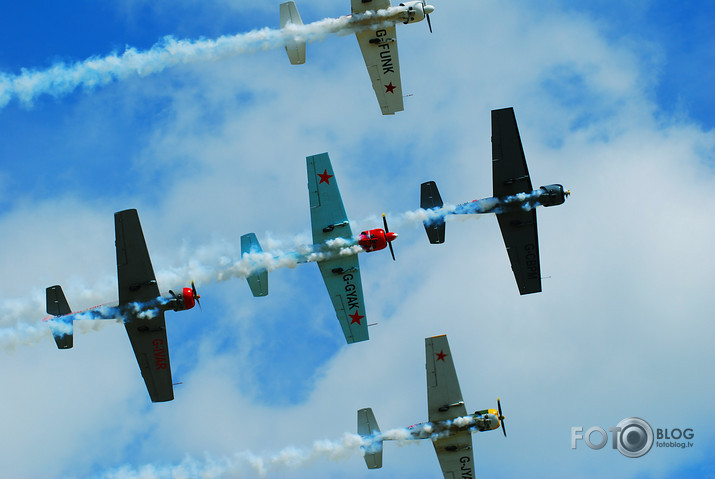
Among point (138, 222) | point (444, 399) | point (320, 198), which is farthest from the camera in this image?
point (444, 399)

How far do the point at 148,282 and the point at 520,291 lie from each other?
1642cm

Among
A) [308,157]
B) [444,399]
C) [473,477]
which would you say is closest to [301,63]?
[308,157]

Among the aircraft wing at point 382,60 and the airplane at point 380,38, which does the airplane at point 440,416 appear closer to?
the aircraft wing at point 382,60

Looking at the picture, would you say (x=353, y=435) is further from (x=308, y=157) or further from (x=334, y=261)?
(x=308, y=157)

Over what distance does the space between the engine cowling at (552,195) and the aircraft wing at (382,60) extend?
27.5 ft

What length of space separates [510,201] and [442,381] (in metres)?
8.45

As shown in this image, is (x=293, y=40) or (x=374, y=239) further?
(x=293, y=40)

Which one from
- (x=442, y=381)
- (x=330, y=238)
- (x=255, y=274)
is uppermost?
(x=330, y=238)

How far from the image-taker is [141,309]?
134 feet

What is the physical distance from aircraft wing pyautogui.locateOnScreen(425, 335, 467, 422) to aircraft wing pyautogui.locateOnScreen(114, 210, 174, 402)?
440 inches

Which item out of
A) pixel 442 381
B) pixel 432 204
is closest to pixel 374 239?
pixel 432 204

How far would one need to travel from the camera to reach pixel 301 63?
45062 millimetres

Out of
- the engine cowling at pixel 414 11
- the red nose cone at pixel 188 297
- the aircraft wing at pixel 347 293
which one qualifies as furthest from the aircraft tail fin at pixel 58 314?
the engine cowling at pixel 414 11

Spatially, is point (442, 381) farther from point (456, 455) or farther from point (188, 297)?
point (188, 297)
